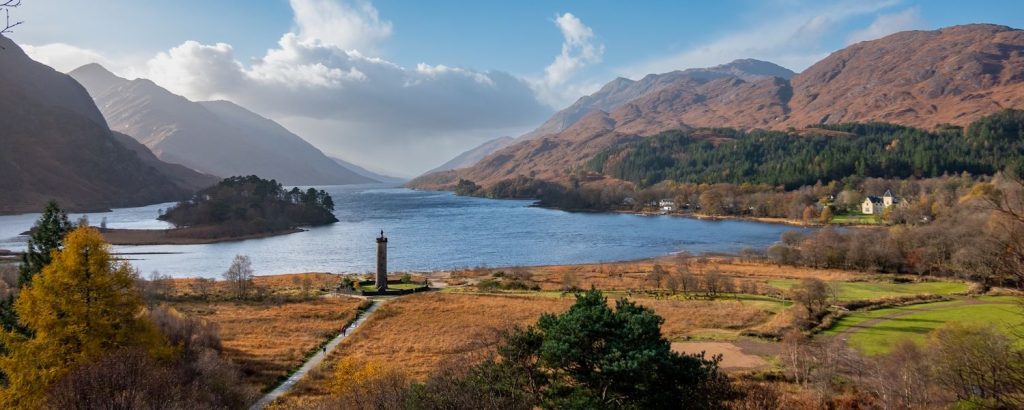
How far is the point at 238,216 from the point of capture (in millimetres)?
130125

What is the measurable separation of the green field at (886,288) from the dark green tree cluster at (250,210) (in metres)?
110

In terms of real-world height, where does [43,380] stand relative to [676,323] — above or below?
above

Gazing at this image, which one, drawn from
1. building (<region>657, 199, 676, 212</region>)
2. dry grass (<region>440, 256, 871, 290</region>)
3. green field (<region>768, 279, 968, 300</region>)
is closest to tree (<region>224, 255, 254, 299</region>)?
dry grass (<region>440, 256, 871, 290</region>)

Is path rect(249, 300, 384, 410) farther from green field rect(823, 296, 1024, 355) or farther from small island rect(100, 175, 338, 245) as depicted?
small island rect(100, 175, 338, 245)

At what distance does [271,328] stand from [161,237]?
91.9 metres

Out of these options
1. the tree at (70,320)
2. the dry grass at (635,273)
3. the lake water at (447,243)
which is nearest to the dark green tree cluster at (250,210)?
the lake water at (447,243)

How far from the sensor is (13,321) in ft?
79.6

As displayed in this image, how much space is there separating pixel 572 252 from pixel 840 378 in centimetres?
6986

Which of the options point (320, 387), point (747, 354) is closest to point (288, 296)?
point (320, 387)

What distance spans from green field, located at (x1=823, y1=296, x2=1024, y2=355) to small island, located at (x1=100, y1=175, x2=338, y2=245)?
4494 inches

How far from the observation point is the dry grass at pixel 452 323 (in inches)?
1250

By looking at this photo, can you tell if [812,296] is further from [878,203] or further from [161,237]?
[161,237]

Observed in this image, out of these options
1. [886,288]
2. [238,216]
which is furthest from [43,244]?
[238,216]

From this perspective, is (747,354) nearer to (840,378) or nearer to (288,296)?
(840,378)
